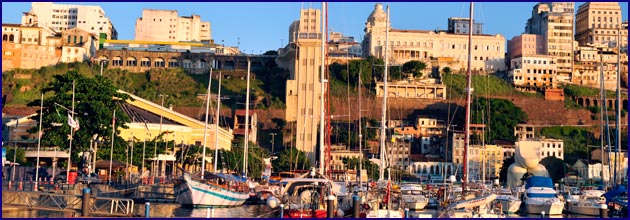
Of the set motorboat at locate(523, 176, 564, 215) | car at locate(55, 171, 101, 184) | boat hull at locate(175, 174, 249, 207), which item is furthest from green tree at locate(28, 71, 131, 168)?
motorboat at locate(523, 176, 564, 215)

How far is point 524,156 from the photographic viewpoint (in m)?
72.3

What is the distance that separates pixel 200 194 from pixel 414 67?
91.3m

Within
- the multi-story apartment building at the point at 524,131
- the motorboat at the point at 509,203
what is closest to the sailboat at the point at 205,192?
the motorboat at the point at 509,203

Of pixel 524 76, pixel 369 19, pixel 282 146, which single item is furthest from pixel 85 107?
pixel 369 19

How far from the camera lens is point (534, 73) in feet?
452

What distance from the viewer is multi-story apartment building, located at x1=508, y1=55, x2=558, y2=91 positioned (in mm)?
137000

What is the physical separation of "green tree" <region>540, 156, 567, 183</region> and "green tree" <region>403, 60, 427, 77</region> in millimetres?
34910

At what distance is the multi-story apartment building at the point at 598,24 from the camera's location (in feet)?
522

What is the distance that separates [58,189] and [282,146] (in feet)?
220

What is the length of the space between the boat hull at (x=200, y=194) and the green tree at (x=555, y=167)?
61.4 meters

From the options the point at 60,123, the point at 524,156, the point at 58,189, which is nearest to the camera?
the point at 58,189

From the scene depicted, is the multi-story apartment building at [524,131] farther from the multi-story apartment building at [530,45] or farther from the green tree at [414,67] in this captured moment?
the multi-story apartment building at [530,45]

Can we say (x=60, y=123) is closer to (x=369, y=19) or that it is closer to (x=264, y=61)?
(x=264, y=61)

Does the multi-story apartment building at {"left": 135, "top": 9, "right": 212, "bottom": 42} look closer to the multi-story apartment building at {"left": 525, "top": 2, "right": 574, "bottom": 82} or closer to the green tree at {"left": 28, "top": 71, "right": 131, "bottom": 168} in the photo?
the multi-story apartment building at {"left": 525, "top": 2, "right": 574, "bottom": 82}
